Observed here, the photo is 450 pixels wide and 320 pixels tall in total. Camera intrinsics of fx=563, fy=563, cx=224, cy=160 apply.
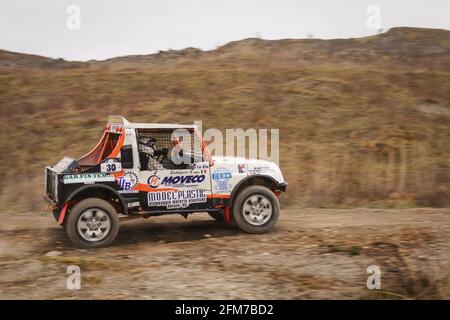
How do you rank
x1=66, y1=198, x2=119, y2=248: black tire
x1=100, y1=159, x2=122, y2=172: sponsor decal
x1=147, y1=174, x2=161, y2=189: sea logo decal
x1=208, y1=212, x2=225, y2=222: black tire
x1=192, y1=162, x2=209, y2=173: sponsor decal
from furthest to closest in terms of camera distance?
x1=208, y1=212, x2=225, y2=222: black tire, x1=192, y1=162, x2=209, y2=173: sponsor decal, x1=147, y1=174, x2=161, y2=189: sea logo decal, x1=100, y1=159, x2=122, y2=172: sponsor decal, x1=66, y1=198, x2=119, y2=248: black tire

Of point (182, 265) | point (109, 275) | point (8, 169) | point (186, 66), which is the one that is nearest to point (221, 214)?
point (182, 265)

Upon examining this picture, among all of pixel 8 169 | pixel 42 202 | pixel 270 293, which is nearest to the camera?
pixel 270 293

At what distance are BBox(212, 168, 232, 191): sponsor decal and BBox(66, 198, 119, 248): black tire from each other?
69.0 inches

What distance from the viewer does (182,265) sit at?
7648 millimetres

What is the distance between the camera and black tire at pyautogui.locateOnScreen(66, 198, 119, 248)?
27.7ft

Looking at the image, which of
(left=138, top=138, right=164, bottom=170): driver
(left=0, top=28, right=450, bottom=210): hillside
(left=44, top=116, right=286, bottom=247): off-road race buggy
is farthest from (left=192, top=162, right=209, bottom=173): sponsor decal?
(left=0, top=28, right=450, bottom=210): hillside

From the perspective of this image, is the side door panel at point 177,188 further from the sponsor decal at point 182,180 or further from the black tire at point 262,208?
the black tire at point 262,208

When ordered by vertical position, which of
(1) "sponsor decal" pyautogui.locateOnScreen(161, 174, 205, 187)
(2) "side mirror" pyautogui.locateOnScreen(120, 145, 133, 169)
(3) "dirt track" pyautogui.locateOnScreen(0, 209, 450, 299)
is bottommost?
(3) "dirt track" pyautogui.locateOnScreen(0, 209, 450, 299)

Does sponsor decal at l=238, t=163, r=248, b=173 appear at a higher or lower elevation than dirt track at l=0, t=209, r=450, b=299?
higher

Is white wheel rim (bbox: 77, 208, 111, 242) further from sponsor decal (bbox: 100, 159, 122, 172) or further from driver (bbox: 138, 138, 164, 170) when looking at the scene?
driver (bbox: 138, 138, 164, 170)

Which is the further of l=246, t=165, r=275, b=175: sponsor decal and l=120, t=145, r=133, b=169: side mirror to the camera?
l=246, t=165, r=275, b=175: sponsor decal

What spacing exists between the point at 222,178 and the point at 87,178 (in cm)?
218
